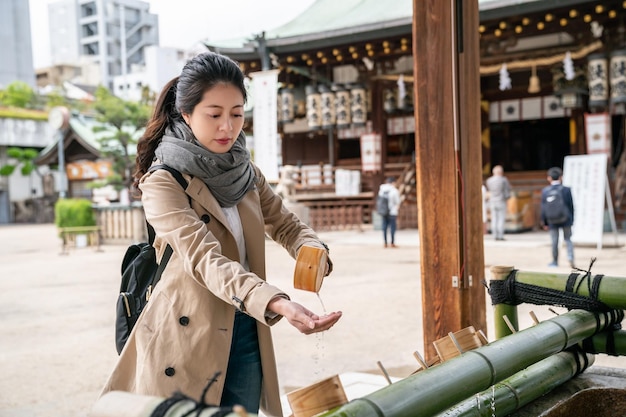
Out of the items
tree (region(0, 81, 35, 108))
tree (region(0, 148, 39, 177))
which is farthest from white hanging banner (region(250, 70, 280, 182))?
tree (region(0, 81, 35, 108))

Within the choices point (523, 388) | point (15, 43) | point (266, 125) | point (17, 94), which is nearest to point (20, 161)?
point (17, 94)

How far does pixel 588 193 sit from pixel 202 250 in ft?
34.6

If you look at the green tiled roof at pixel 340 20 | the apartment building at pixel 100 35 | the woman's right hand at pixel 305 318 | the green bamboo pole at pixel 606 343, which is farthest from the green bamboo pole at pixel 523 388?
the apartment building at pixel 100 35

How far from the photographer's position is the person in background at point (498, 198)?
42.2 ft

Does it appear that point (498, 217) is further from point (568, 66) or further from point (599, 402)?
point (599, 402)

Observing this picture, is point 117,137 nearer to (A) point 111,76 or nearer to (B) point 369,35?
(B) point 369,35

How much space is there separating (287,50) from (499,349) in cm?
1495

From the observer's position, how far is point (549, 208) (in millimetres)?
9328

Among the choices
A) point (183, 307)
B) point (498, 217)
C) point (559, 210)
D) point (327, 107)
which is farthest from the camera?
point (327, 107)

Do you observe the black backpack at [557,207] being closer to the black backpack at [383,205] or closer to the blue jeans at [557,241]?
the blue jeans at [557,241]

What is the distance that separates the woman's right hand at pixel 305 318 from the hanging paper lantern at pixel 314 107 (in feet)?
50.4

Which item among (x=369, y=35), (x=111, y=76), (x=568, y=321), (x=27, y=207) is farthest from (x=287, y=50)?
(x=111, y=76)

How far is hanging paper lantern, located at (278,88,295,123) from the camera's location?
17.1 m

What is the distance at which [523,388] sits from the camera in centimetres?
215
